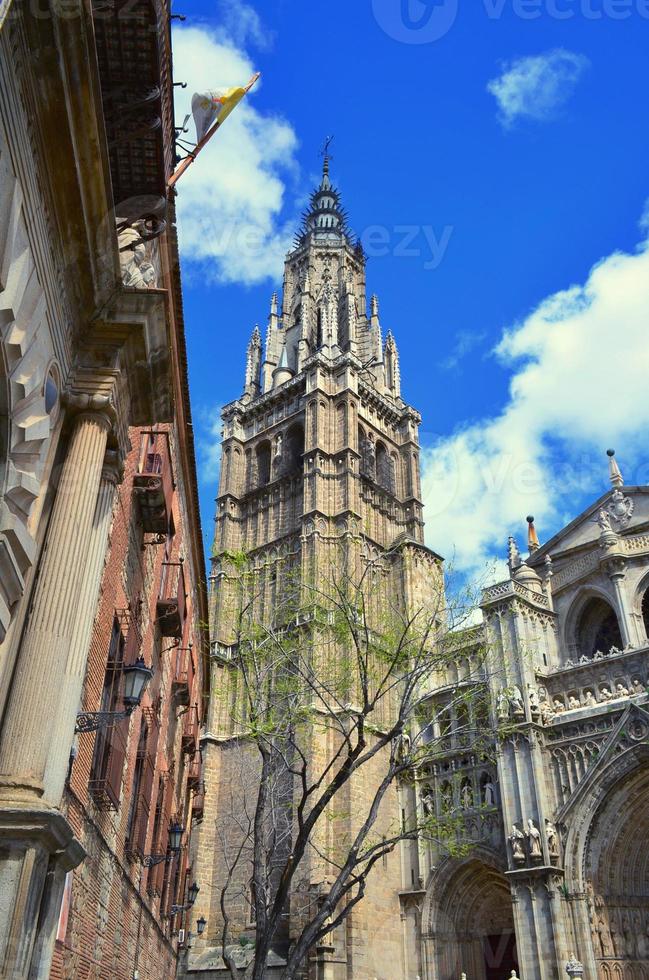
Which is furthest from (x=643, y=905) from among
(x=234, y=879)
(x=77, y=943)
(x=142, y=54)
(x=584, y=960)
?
(x=142, y=54)

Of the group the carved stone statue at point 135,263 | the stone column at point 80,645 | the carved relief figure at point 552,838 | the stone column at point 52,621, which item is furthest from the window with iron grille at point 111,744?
the carved relief figure at point 552,838

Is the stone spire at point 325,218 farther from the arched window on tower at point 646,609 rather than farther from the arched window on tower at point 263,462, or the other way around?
the arched window on tower at point 646,609

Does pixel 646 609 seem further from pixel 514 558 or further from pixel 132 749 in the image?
pixel 132 749

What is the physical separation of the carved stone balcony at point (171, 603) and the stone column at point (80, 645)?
806cm

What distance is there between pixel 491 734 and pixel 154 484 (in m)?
17.8

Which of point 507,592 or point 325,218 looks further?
point 325,218

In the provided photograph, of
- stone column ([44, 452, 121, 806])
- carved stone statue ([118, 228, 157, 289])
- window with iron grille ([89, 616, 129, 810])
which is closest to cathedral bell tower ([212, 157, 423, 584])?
window with iron grille ([89, 616, 129, 810])

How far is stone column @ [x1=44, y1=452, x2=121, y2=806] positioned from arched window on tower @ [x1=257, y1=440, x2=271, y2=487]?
1530 inches

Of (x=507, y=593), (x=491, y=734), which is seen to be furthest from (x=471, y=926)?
(x=507, y=593)

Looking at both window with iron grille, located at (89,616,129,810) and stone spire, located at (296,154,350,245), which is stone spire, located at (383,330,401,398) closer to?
stone spire, located at (296,154,350,245)

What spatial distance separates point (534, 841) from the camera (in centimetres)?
2403

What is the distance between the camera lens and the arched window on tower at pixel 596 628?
101 feet

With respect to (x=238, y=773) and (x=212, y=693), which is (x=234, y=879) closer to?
(x=238, y=773)

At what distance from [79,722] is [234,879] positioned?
28.7 m
